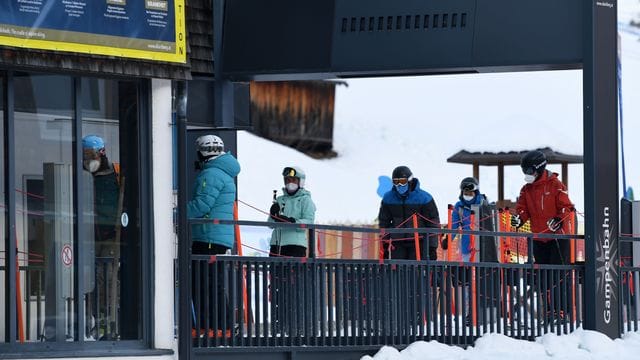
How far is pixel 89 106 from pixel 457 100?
54788mm

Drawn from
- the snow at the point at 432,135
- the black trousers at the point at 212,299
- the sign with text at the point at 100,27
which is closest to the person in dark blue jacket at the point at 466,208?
the black trousers at the point at 212,299

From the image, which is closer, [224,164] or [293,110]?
[224,164]

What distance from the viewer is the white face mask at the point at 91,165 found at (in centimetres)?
1159

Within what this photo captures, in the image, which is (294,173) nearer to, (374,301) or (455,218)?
(374,301)

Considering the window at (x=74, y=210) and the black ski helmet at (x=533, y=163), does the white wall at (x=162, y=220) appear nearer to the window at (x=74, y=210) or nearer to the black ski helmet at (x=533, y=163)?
the window at (x=74, y=210)

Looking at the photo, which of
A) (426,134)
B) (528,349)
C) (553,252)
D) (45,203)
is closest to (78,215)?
(45,203)

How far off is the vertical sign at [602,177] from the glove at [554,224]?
0.84 m

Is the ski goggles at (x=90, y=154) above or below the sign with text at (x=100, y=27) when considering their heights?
below

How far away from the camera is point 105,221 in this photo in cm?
1173

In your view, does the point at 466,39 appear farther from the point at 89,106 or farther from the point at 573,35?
the point at 89,106

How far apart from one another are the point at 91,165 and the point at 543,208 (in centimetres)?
552

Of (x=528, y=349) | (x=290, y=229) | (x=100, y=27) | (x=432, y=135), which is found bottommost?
(x=528, y=349)

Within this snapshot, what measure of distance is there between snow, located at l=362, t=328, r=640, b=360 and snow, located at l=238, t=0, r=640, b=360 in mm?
11376

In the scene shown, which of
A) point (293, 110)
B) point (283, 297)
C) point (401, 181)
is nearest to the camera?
point (283, 297)
